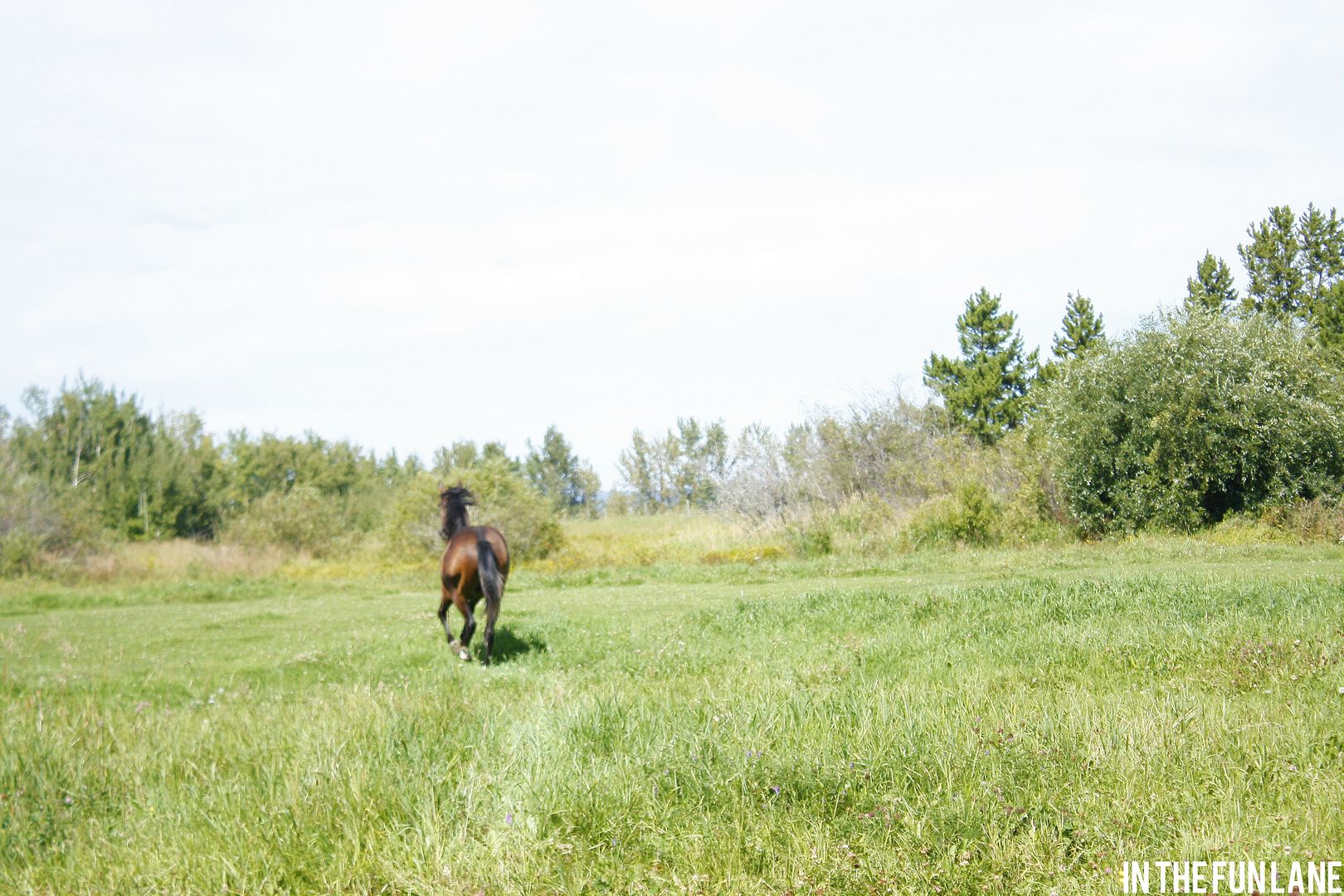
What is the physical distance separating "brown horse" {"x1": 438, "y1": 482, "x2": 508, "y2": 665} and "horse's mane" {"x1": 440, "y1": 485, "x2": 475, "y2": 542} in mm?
584

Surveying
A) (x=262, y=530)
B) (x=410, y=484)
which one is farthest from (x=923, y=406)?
(x=262, y=530)

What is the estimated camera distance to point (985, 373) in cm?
5444

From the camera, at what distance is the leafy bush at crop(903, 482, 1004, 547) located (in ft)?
88.8

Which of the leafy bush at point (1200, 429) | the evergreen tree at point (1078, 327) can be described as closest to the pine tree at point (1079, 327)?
the evergreen tree at point (1078, 327)

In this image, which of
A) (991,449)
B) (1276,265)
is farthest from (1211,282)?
(991,449)

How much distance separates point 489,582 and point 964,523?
19022 millimetres

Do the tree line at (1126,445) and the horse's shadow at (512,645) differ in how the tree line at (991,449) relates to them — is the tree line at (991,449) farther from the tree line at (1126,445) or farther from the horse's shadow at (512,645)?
the horse's shadow at (512,645)

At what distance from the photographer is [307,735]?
576cm

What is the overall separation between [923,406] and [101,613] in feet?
101

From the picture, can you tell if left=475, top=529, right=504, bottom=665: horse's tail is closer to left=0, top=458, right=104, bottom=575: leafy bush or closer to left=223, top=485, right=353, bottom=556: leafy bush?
left=0, top=458, right=104, bottom=575: leafy bush

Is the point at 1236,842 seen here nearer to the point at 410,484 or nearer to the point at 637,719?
the point at 637,719

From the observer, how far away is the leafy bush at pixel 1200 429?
1036 inches

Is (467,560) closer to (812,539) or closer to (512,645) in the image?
(512,645)

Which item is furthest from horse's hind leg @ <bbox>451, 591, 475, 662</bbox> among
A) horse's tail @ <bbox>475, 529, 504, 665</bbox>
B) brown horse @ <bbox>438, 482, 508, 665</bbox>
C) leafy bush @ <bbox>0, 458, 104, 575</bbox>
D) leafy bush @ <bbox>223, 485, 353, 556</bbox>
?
leafy bush @ <bbox>223, 485, 353, 556</bbox>
